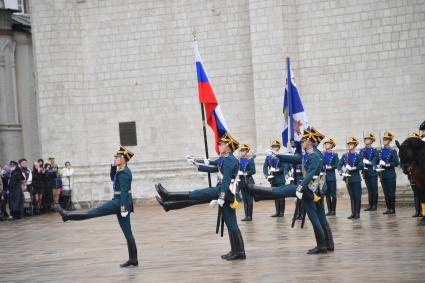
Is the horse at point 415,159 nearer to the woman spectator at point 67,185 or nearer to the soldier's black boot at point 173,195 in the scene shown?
the soldier's black boot at point 173,195

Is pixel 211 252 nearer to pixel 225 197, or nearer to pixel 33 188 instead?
pixel 225 197

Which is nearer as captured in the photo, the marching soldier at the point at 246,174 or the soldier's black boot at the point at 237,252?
the soldier's black boot at the point at 237,252

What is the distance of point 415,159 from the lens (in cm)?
1562

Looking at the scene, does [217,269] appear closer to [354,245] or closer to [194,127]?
[354,245]

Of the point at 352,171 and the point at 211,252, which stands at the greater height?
the point at 352,171

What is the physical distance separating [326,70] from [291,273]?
15.3 metres

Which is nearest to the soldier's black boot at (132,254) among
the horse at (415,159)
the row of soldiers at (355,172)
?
the horse at (415,159)

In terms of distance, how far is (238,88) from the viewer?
28125 mm

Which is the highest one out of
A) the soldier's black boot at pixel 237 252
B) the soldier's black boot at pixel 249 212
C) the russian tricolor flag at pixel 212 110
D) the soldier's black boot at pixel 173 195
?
the russian tricolor flag at pixel 212 110

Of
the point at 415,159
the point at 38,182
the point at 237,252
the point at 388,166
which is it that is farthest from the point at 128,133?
the point at 237,252

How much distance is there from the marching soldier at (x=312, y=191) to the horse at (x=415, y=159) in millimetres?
2072

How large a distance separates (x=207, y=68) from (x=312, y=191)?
586 inches

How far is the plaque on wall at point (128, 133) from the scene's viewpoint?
96.7 feet

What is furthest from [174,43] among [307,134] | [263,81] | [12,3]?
[307,134]
